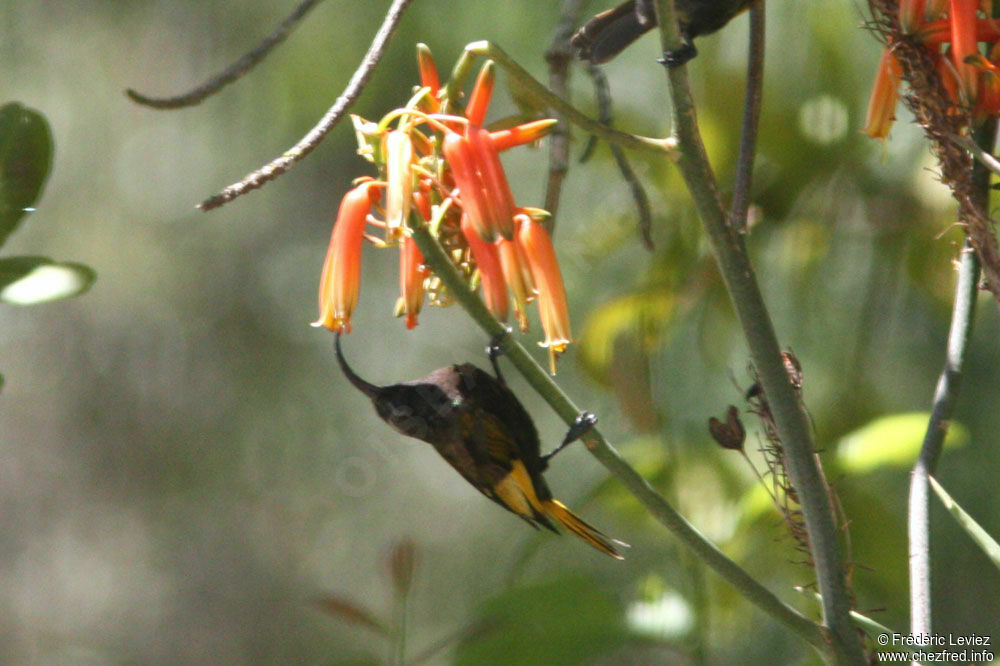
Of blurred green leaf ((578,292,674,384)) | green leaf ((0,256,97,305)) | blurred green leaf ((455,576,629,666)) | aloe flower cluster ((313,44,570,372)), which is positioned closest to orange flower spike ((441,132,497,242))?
aloe flower cluster ((313,44,570,372))

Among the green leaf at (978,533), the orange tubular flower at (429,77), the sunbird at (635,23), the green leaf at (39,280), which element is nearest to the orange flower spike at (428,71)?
the orange tubular flower at (429,77)

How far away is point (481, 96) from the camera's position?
1.80ft

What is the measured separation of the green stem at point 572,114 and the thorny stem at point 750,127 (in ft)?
0.25

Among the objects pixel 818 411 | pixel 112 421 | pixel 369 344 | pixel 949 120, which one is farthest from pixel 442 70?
pixel 949 120

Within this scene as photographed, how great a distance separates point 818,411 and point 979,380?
0.38 m

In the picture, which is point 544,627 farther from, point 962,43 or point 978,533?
point 962,43

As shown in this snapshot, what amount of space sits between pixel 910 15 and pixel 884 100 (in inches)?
3.2

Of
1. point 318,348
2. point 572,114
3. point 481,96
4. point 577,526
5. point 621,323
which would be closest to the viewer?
point 572,114

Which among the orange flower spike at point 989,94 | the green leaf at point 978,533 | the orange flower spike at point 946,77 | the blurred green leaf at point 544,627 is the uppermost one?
the orange flower spike at point 946,77

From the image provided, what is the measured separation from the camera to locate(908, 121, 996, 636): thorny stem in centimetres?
51

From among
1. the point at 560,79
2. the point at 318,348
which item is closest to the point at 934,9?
the point at 560,79

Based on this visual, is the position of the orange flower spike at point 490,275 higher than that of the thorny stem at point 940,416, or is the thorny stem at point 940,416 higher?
the orange flower spike at point 490,275

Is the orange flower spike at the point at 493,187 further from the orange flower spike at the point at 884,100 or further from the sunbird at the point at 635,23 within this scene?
the orange flower spike at the point at 884,100

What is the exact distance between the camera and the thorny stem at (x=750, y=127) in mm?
521
